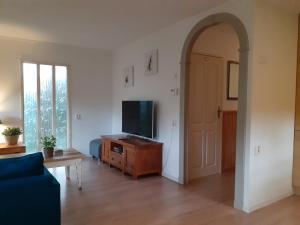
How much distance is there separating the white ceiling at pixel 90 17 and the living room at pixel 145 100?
0.02 meters

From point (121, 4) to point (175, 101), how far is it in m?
1.65

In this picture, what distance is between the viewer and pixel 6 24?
157 inches

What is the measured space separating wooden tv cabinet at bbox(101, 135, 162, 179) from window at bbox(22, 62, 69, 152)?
1494mm

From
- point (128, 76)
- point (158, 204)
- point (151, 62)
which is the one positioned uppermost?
point (151, 62)

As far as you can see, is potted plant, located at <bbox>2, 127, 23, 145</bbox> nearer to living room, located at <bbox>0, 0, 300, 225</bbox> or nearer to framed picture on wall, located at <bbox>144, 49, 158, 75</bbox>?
living room, located at <bbox>0, 0, 300, 225</bbox>

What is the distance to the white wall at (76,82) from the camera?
473 cm

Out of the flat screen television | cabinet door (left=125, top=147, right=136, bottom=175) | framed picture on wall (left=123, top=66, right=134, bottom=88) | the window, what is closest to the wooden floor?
cabinet door (left=125, top=147, right=136, bottom=175)

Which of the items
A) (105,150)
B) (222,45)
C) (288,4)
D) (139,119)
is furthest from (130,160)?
(288,4)

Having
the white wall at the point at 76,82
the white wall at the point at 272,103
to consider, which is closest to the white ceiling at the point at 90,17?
the white wall at the point at 76,82

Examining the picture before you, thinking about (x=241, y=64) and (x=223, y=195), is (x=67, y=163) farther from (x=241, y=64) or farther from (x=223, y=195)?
(x=241, y=64)

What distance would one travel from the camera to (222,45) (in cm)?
439

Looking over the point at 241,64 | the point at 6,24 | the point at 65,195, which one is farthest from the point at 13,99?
the point at 241,64

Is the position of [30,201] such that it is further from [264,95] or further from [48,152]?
[264,95]

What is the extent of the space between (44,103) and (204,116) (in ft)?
10.8
